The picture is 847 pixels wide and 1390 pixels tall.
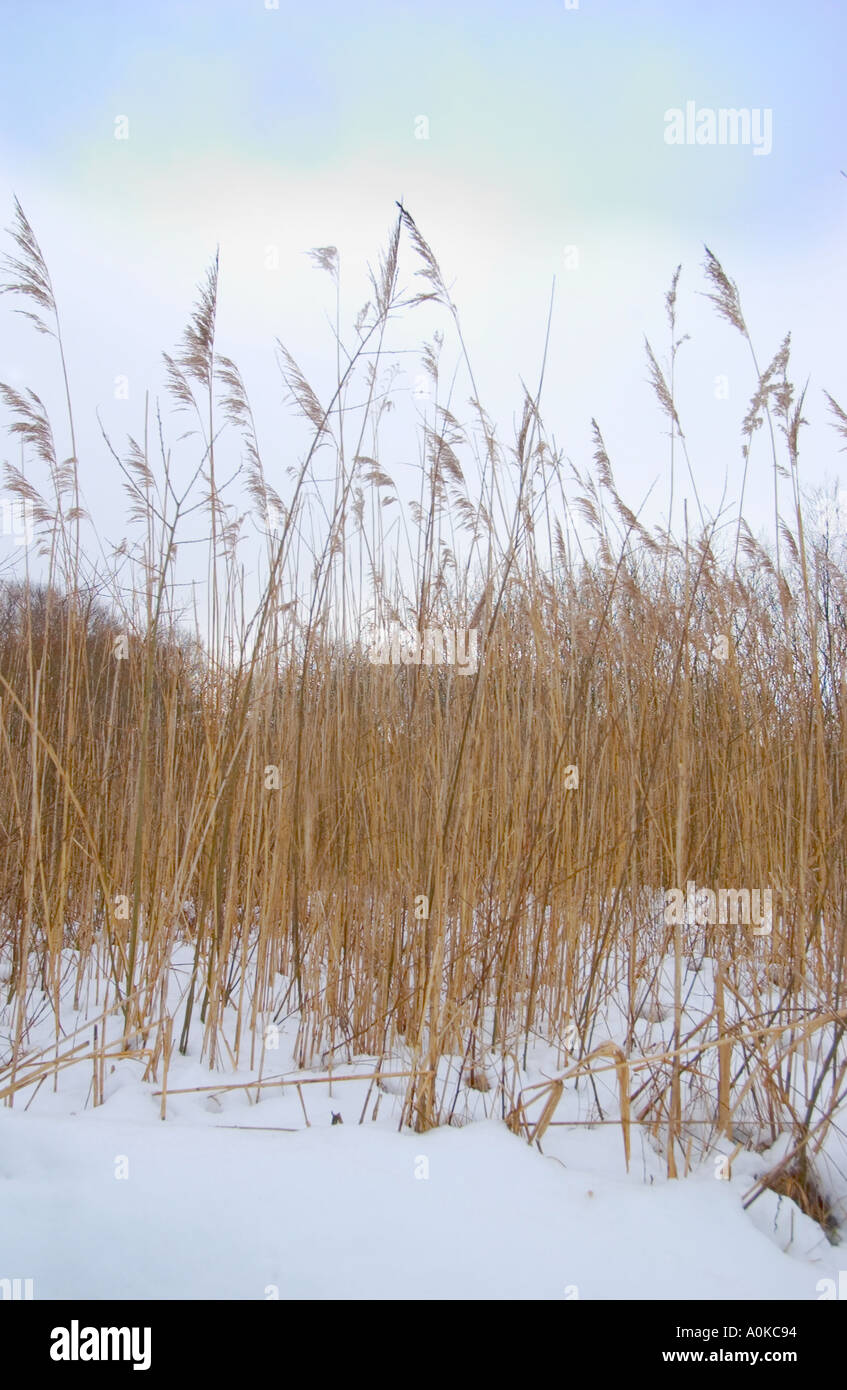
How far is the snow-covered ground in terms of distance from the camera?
886 millimetres

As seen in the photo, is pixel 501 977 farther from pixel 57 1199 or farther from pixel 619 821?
pixel 57 1199

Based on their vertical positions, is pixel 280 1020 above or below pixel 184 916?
below

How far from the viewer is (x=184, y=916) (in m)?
1.97

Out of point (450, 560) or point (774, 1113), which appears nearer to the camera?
point (774, 1113)

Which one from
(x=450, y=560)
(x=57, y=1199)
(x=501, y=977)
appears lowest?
(x=57, y=1199)

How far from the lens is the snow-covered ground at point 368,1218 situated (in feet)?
2.91

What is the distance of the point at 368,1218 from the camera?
0.96 metres

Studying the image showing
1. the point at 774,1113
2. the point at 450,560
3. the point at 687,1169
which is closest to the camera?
the point at 687,1169
